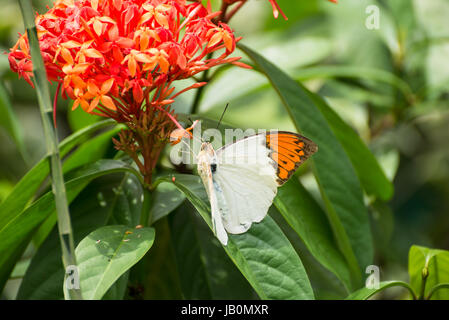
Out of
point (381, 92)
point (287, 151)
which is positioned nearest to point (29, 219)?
point (287, 151)

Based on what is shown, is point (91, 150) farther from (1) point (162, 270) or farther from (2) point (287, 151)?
(2) point (287, 151)

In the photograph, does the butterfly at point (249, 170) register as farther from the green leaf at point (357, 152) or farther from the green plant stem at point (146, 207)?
the green leaf at point (357, 152)

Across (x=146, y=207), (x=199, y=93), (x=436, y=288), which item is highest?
(x=199, y=93)

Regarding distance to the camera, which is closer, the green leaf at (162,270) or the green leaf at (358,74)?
the green leaf at (162,270)

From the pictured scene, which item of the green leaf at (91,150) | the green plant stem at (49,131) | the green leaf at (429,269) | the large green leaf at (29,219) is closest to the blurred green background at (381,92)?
the green leaf at (91,150)

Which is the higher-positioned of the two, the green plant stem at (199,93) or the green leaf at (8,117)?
the green leaf at (8,117)

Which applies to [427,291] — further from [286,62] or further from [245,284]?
[286,62]
